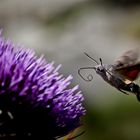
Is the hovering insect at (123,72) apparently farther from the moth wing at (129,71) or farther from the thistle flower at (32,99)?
the thistle flower at (32,99)

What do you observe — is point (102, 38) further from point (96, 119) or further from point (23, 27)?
point (96, 119)

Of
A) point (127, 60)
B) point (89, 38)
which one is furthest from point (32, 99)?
point (89, 38)

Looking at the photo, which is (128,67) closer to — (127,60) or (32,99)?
(127,60)

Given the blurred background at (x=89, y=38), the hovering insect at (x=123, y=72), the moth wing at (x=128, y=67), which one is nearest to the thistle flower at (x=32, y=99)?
the hovering insect at (x=123, y=72)

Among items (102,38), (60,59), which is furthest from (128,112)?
(102,38)

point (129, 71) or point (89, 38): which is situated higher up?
point (89, 38)

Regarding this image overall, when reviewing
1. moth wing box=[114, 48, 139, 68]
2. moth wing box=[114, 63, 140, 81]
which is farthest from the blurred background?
moth wing box=[114, 63, 140, 81]
